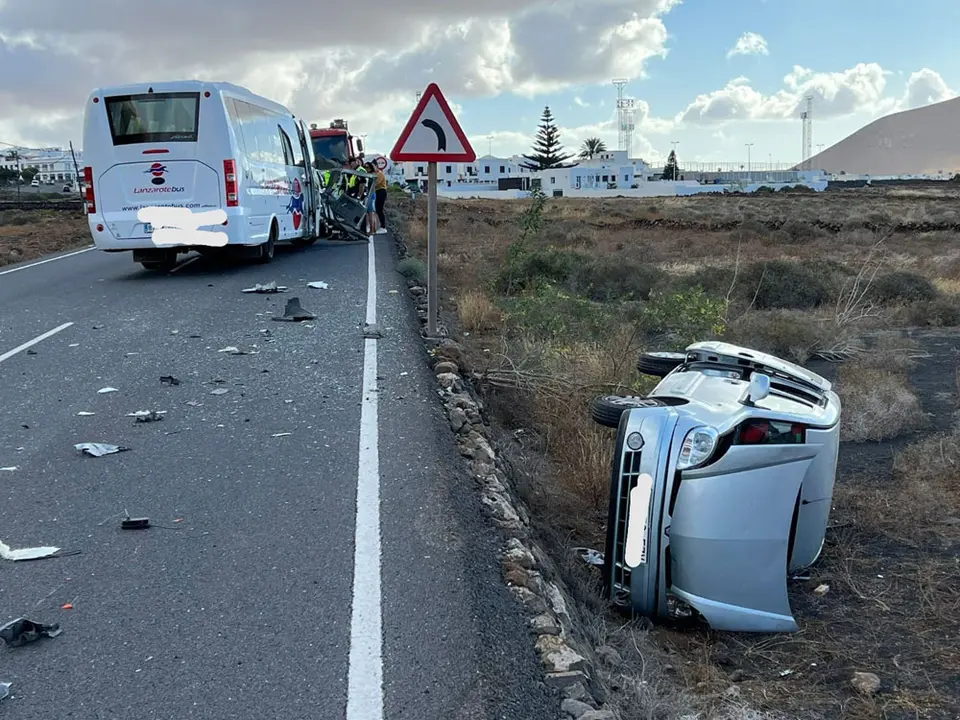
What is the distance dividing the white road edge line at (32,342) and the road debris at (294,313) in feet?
7.80

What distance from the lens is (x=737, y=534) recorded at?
466 cm

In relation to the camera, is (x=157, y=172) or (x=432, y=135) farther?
(x=157, y=172)

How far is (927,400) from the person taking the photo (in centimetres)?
1021

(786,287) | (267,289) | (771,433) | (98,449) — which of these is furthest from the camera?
(786,287)

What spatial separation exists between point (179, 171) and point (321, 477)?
9.72 meters

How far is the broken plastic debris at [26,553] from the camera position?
4.43 m

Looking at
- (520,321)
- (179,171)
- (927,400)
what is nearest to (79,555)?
(520,321)

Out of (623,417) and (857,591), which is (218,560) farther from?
(857,591)

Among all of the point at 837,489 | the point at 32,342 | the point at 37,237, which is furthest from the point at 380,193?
the point at 837,489

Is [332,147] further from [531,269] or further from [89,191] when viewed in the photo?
[89,191]

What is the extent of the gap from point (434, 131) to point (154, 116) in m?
6.76

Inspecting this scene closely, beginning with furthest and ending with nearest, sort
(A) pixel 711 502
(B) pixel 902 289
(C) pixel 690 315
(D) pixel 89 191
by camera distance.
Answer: (B) pixel 902 289
(D) pixel 89 191
(C) pixel 690 315
(A) pixel 711 502

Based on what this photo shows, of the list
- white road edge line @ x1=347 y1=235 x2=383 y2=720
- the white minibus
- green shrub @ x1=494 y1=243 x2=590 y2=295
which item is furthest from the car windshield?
white road edge line @ x1=347 y1=235 x2=383 y2=720

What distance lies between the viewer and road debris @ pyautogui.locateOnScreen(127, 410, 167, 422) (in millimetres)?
6735
